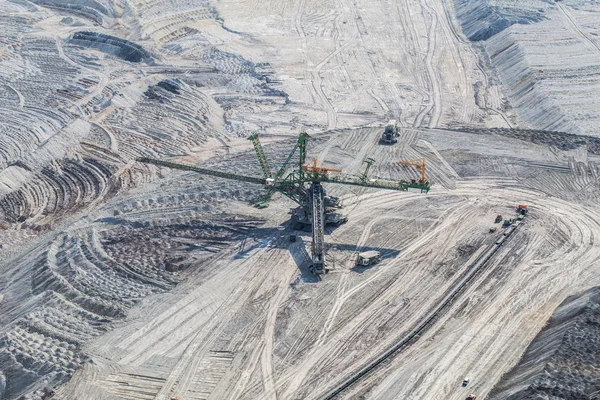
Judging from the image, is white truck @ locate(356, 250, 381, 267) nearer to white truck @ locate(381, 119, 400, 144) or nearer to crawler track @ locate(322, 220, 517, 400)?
crawler track @ locate(322, 220, 517, 400)

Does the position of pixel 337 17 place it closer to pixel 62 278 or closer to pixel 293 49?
pixel 293 49

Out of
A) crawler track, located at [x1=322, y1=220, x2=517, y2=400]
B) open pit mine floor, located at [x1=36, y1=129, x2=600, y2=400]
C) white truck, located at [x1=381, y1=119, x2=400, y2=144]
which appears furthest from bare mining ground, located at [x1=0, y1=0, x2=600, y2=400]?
white truck, located at [x1=381, y1=119, x2=400, y2=144]

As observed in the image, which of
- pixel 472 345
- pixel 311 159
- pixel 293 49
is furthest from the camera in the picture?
pixel 293 49

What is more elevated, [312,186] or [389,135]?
[312,186]

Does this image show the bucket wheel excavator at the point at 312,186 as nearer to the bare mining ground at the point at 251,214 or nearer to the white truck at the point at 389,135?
the bare mining ground at the point at 251,214

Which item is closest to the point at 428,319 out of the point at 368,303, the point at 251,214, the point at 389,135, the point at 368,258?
the point at 368,303

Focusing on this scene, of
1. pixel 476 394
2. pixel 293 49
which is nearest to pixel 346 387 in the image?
pixel 476 394

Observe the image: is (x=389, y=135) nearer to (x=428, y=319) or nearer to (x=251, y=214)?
(x=251, y=214)
